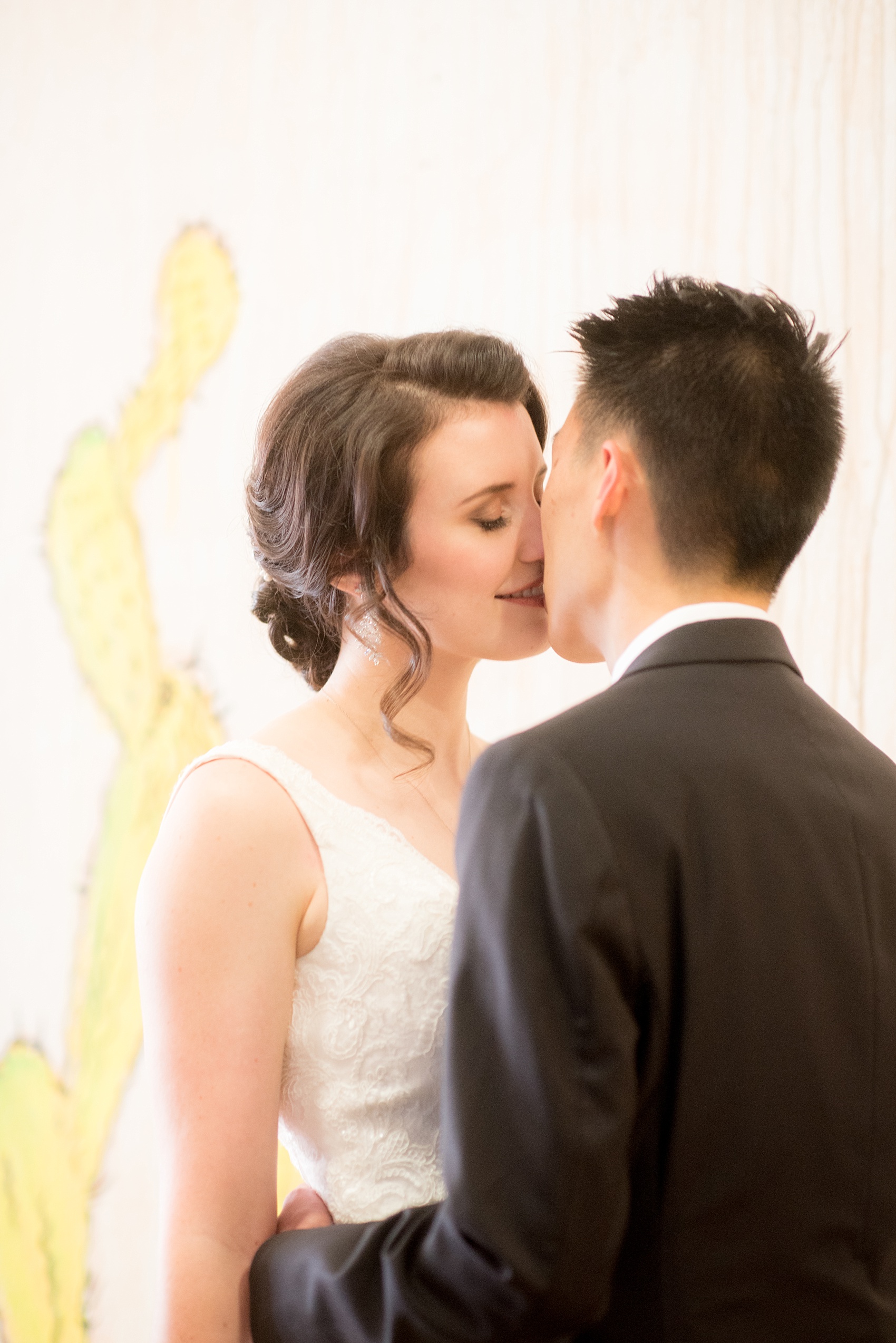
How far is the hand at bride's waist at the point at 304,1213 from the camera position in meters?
1.17

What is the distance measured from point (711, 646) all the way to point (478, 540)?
0.46m

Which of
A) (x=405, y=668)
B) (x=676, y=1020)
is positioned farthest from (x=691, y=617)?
(x=405, y=668)

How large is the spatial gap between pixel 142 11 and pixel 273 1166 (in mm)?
1893

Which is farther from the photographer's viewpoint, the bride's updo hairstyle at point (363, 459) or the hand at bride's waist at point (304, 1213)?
the bride's updo hairstyle at point (363, 459)

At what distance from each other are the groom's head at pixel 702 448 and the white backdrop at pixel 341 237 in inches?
32.8

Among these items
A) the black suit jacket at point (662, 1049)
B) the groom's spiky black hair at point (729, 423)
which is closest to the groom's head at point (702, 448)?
the groom's spiky black hair at point (729, 423)

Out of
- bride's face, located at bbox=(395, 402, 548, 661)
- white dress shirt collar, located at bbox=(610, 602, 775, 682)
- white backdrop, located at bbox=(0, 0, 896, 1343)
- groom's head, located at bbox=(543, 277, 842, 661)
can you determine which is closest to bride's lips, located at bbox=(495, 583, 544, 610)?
bride's face, located at bbox=(395, 402, 548, 661)

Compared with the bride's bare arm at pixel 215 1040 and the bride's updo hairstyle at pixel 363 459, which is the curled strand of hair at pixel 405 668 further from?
the bride's bare arm at pixel 215 1040

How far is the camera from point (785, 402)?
3.35 feet

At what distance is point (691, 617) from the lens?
3.21 ft

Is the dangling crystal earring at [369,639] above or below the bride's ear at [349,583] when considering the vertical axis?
below

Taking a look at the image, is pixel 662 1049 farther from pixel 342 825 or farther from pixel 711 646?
pixel 342 825

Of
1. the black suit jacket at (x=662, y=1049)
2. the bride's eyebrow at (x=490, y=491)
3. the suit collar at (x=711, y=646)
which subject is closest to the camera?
the black suit jacket at (x=662, y=1049)

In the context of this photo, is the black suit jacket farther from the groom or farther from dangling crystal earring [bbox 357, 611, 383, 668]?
dangling crystal earring [bbox 357, 611, 383, 668]
